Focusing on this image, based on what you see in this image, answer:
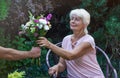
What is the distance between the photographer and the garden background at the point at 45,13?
6.23 m

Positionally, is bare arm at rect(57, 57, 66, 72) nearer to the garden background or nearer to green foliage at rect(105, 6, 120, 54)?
the garden background

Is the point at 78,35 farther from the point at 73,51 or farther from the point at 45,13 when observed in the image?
the point at 45,13

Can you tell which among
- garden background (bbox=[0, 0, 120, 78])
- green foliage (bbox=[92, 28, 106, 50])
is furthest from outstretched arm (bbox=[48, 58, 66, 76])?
green foliage (bbox=[92, 28, 106, 50])

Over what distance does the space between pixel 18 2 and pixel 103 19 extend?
140 cm

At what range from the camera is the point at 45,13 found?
21.6 feet

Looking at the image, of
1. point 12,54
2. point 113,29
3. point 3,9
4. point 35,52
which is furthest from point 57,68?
point 113,29

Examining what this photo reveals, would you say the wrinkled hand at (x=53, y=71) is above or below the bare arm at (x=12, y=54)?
below

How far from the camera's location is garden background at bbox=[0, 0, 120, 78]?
6.23m

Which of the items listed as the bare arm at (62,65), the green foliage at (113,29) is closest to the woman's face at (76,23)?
the bare arm at (62,65)

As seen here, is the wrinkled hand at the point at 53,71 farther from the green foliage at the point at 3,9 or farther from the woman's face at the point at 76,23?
the green foliage at the point at 3,9

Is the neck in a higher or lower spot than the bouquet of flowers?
lower

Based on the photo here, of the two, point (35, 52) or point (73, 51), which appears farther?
point (73, 51)

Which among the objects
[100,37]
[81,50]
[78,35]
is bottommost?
[100,37]

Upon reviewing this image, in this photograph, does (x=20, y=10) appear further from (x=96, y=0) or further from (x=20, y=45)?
(x=96, y=0)
